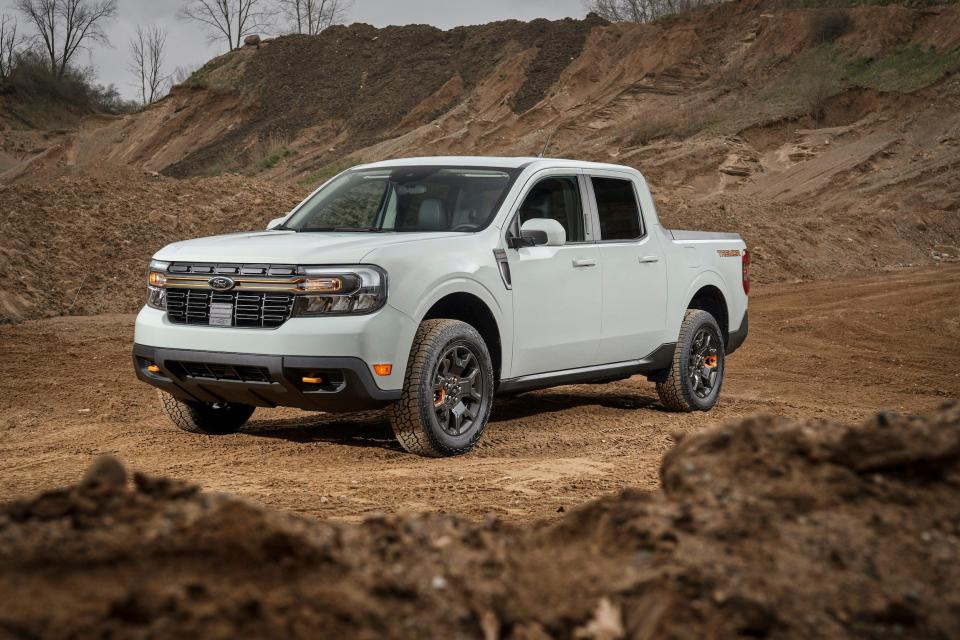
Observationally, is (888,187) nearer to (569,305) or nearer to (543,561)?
(569,305)

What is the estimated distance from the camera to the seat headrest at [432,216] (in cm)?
810

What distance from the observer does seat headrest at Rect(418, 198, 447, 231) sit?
26.6 feet

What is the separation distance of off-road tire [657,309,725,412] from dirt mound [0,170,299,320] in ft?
36.4

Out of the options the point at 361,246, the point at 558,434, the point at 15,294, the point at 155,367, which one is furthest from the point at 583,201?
the point at 15,294

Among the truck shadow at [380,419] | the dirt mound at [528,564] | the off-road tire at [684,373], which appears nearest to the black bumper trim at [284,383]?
the truck shadow at [380,419]

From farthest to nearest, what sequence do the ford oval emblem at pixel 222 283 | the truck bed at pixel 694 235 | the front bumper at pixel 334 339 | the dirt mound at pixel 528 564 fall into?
the truck bed at pixel 694 235, the ford oval emblem at pixel 222 283, the front bumper at pixel 334 339, the dirt mound at pixel 528 564

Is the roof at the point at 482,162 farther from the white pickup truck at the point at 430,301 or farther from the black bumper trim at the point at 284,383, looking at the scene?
the black bumper trim at the point at 284,383

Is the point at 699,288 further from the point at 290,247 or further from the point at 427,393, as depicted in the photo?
the point at 290,247

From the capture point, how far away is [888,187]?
32.8 meters

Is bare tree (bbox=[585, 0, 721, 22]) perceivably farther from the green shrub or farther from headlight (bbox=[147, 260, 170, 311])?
headlight (bbox=[147, 260, 170, 311])

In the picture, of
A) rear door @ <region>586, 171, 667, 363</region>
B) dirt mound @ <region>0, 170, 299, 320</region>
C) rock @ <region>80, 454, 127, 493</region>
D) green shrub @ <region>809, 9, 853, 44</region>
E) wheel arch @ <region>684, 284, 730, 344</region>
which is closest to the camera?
rock @ <region>80, 454, 127, 493</region>

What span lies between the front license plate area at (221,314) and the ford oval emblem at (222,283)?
10 cm

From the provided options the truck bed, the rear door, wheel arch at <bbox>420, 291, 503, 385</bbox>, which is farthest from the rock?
the truck bed

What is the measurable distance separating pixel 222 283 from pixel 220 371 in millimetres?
558
